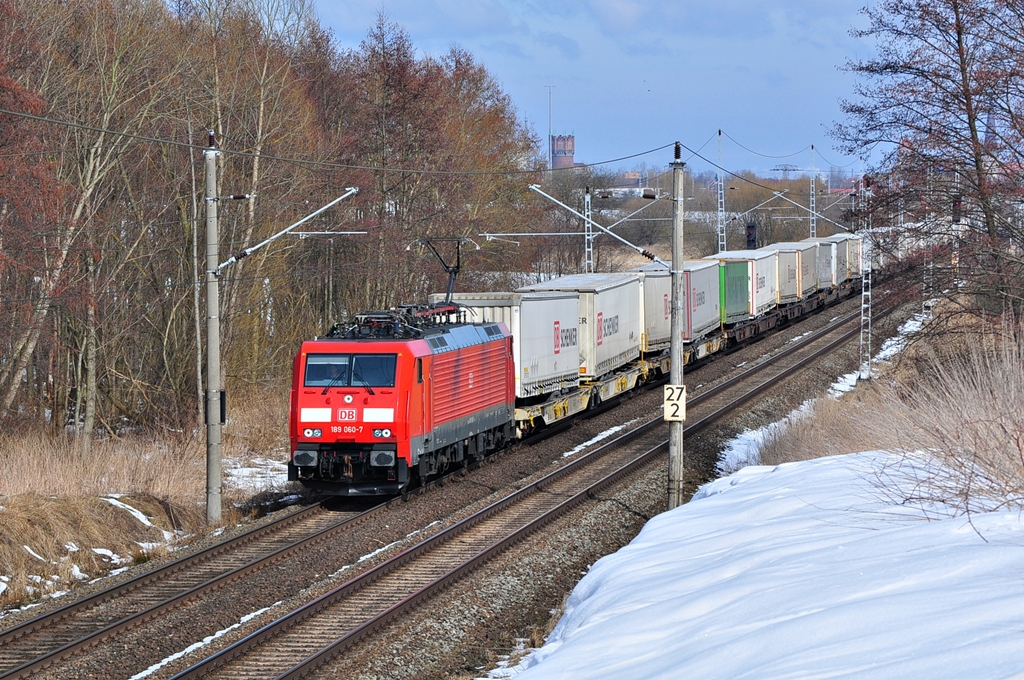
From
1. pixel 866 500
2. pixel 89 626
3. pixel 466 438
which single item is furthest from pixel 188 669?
pixel 466 438

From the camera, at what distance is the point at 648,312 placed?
31.7 m

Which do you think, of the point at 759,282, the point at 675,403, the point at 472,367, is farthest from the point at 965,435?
the point at 759,282

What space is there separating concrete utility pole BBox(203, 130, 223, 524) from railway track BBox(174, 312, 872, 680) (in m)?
4.13

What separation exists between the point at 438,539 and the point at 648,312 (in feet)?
56.5

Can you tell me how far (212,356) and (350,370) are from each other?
221cm

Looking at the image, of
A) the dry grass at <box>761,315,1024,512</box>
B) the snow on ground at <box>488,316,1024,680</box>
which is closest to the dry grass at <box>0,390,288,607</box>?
the snow on ground at <box>488,316,1024,680</box>

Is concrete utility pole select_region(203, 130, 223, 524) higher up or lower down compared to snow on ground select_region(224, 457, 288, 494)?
higher up

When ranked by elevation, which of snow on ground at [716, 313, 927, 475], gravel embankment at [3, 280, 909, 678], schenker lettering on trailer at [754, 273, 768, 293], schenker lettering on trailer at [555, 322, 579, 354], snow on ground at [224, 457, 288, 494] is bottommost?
gravel embankment at [3, 280, 909, 678]

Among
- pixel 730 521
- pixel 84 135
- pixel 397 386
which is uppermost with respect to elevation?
pixel 84 135

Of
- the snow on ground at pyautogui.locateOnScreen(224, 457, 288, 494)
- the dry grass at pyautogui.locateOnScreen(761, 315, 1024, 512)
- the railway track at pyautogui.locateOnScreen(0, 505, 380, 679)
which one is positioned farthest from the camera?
the snow on ground at pyautogui.locateOnScreen(224, 457, 288, 494)

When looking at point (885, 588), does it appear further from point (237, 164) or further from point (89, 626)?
→ point (237, 164)

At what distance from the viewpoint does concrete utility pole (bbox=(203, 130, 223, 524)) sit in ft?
56.4

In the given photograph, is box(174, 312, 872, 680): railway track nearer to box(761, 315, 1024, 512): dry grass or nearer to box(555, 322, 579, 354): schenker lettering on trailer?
box(555, 322, 579, 354): schenker lettering on trailer

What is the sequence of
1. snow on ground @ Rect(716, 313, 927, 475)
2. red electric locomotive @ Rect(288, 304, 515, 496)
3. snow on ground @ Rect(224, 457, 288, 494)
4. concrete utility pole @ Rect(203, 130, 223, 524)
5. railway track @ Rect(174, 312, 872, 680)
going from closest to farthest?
railway track @ Rect(174, 312, 872, 680)
concrete utility pole @ Rect(203, 130, 223, 524)
red electric locomotive @ Rect(288, 304, 515, 496)
snow on ground @ Rect(224, 457, 288, 494)
snow on ground @ Rect(716, 313, 927, 475)
